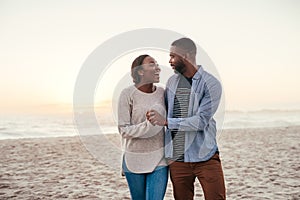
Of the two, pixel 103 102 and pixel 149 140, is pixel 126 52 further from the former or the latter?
pixel 149 140

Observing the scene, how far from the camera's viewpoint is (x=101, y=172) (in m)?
7.49

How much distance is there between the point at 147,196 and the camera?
9.84ft

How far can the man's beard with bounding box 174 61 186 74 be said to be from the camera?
3115 millimetres

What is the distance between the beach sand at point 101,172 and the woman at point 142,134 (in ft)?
0.52

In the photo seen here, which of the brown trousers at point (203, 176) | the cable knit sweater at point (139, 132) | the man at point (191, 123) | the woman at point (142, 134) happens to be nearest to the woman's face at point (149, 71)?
the woman at point (142, 134)

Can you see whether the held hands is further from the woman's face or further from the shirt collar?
the shirt collar

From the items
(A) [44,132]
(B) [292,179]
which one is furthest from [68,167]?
(A) [44,132]

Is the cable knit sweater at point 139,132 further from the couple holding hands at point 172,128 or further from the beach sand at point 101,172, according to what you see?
the beach sand at point 101,172

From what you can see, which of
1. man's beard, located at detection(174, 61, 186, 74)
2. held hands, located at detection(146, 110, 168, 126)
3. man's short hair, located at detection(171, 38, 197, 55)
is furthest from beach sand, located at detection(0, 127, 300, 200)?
man's short hair, located at detection(171, 38, 197, 55)

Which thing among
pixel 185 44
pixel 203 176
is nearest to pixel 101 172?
pixel 203 176

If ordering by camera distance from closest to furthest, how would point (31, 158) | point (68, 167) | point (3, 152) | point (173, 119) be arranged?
1. point (173, 119)
2. point (68, 167)
3. point (31, 158)
4. point (3, 152)

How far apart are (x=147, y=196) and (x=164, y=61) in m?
0.93

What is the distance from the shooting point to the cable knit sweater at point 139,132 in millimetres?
2926

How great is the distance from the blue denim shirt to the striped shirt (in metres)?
0.03
